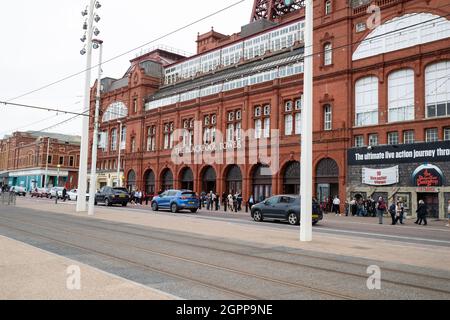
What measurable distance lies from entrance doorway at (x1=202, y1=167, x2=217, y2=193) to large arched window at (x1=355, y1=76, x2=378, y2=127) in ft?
59.5

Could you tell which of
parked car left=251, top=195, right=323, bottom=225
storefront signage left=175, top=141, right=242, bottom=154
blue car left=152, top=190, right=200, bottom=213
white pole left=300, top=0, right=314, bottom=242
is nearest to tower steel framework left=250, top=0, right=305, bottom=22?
storefront signage left=175, top=141, right=242, bottom=154

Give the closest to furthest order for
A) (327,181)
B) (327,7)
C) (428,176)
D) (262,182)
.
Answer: (428,176) < (327,181) < (327,7) < (262,182)

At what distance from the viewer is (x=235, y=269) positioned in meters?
8.51

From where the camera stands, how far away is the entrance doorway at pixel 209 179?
4694 centimetres

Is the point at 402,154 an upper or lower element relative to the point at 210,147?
lower

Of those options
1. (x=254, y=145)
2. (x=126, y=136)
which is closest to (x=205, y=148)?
(x=254, y=145)

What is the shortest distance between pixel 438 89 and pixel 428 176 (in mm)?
6367

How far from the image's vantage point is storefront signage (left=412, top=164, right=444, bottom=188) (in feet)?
94.3

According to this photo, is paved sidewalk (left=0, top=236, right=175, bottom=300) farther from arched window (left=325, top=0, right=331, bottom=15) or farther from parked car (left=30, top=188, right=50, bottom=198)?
parked car (left=30, top=188, right=50, bottom=198)

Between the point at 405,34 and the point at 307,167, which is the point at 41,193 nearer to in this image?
the point at 405,34

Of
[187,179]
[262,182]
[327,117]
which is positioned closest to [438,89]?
[327,117]

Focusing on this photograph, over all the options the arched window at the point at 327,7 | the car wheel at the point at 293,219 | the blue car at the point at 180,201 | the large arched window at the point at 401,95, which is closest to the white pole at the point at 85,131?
the blue car at the point at 180,201

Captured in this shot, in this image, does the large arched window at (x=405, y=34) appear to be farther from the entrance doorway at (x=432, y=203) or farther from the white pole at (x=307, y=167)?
the white pole at (x=307, y=167)
